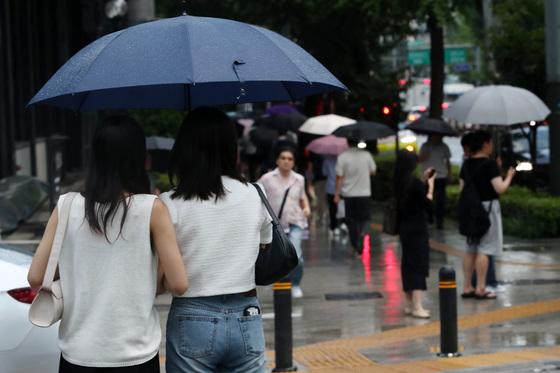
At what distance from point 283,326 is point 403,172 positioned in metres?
3.25

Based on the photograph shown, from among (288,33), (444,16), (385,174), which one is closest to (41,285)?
(444,16)

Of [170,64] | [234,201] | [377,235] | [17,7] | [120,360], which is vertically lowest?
[377,235]

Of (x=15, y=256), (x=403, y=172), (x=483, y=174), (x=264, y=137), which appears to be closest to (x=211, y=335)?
(x=15, y=256)

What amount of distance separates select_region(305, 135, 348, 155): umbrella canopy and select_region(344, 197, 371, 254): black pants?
8.53 ft

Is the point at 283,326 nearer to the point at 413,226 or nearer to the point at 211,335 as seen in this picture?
the point at 413,226

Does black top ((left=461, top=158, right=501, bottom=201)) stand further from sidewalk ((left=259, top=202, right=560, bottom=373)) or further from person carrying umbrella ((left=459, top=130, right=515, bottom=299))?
sidewalk ((left=259, top=202, right=560, bottom=373))

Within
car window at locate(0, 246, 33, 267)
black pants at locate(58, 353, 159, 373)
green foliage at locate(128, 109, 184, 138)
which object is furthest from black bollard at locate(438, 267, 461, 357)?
green foliage at locate(128, 109, 184, 138)

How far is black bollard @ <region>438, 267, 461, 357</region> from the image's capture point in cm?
938

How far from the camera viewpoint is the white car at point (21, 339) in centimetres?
618

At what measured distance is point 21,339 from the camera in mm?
6230

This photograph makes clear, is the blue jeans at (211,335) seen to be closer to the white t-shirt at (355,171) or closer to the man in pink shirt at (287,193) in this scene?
→ the man in pink shirt at (287,193)

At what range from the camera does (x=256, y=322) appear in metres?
4.75

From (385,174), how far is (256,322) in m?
21.0

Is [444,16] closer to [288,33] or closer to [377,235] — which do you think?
[377,235]
